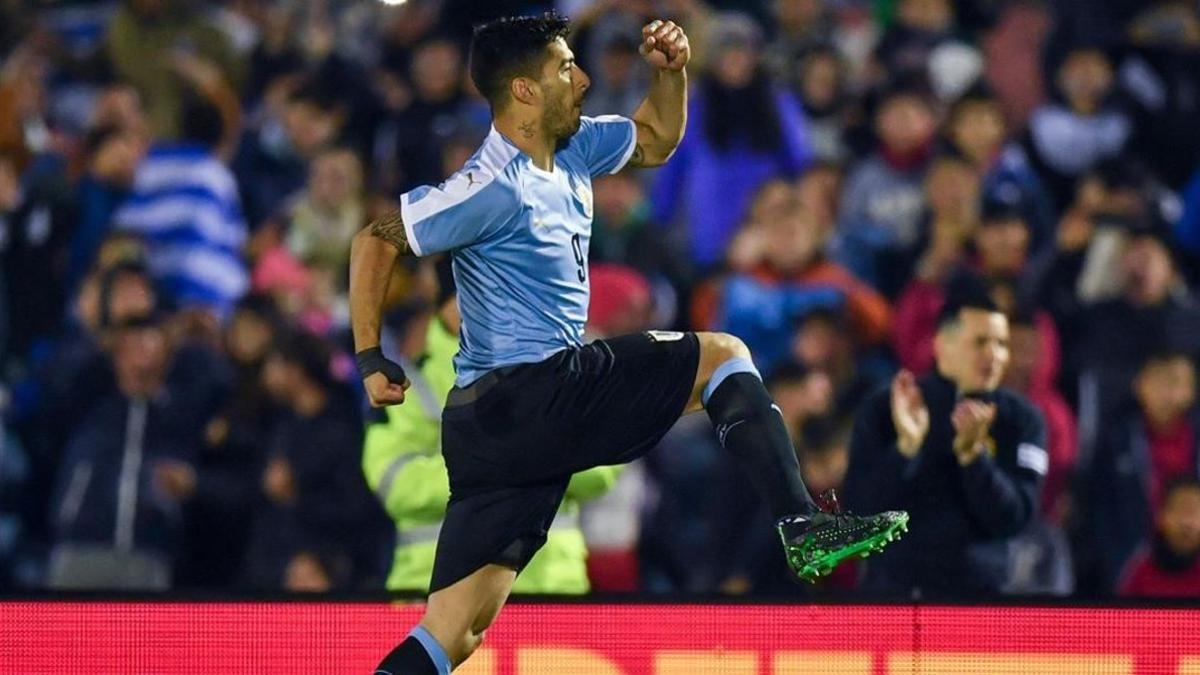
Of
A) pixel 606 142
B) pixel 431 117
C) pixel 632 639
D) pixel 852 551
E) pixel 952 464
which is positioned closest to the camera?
pixel 852 551

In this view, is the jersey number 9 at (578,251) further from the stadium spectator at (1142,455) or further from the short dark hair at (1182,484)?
the stadium spectator at (1142,455)

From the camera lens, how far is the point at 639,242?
11102 mm

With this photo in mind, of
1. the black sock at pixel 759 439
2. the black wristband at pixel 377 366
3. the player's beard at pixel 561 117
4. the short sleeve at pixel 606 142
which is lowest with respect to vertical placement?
the black sock at pixel 759 439

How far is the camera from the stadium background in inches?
397

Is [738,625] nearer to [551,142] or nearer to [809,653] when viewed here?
[809,653]

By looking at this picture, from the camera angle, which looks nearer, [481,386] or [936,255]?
[481,386]

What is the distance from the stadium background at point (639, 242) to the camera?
10.1 m

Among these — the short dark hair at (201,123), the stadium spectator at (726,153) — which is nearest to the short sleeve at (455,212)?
the stadium spectator at (726,153)

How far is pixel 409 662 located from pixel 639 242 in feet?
16.0

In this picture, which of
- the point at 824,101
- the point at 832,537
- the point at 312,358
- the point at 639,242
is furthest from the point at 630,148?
the point at 824,101

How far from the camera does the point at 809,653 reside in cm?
696

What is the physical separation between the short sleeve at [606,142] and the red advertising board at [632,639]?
1.21 meters

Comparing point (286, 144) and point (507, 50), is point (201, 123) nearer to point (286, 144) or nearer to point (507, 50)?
point (286, 144)

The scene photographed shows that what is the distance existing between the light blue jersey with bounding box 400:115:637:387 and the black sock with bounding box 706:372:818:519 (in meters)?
0.42
